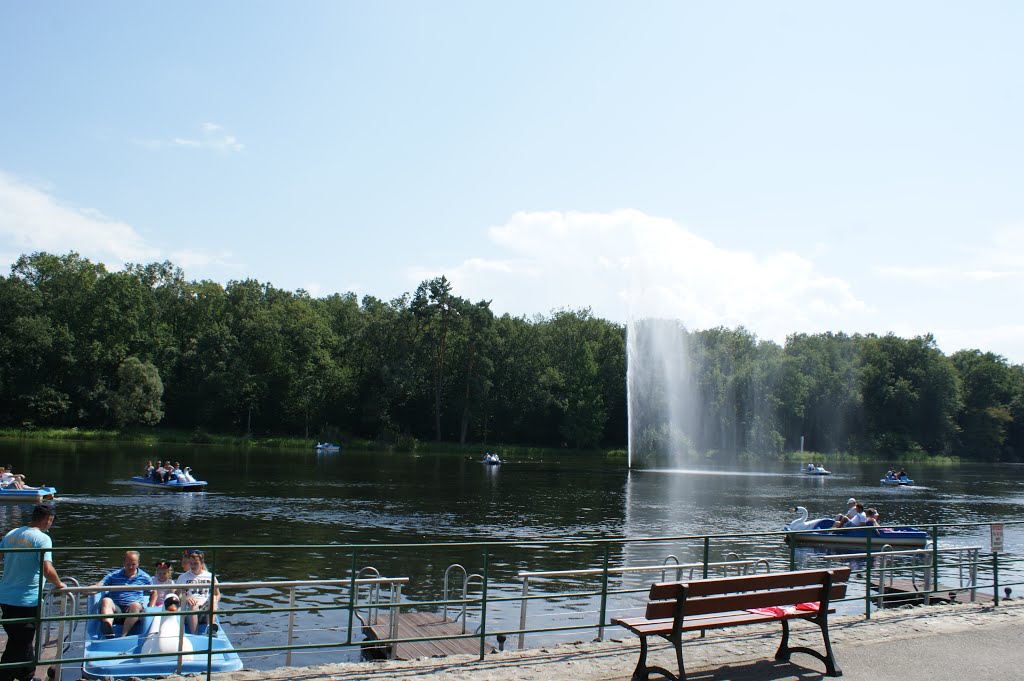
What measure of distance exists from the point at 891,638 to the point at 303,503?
105 ft

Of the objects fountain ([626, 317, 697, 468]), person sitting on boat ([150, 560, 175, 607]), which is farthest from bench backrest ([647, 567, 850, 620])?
fountain ([626, 317, 697, 468])

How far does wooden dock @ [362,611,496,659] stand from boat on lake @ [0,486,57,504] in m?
27.2

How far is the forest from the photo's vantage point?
315ft

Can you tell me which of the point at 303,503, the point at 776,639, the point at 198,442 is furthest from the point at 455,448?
the point at 776,639

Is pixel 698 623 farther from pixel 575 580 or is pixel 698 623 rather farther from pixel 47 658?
pixel 575 580

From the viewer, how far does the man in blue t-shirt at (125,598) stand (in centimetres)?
1257

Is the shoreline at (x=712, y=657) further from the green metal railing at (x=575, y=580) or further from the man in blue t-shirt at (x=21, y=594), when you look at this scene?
the man in blue t-shirt at (x=21, y=594)

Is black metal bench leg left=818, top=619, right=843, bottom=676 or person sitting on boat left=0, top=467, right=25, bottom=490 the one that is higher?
black metal bench leg left=818, top=619, right=843, bottom=676

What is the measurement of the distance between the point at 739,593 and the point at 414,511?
2957cm

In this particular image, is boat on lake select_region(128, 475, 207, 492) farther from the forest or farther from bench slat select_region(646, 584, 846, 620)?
the forest

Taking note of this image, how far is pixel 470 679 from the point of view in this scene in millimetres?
8875

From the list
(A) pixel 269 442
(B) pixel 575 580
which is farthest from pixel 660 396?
(B) pixel 575 580

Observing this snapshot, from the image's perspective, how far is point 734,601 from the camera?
8.91 m

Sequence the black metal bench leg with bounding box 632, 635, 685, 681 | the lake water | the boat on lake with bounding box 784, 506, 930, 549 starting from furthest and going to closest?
the boat on lake with bounding box 784, 506, 930, 549, the lake water, the black metal bench leg with bounding box 632, 635, 685, 681
